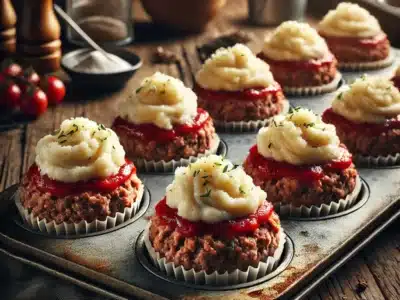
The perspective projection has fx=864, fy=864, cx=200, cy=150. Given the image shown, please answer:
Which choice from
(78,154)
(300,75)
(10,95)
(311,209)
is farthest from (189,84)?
(78,154)

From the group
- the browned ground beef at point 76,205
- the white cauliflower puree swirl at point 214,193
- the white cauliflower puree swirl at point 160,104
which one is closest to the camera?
the white cauliflower puree swirl at point 214,193

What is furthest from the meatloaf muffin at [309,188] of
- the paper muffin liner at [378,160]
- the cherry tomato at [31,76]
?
the cherry tomato at [31,76]

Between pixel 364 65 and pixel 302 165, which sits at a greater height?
pixel 302 165

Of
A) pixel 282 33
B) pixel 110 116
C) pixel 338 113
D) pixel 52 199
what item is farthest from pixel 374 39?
pixel 52 199

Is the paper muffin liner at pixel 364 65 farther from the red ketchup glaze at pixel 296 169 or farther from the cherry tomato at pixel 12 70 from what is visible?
the cherry tomato at pixel 12 70

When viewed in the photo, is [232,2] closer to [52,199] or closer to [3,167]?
[3,167]

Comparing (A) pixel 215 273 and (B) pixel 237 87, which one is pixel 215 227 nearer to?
(A) pixel 215 273
